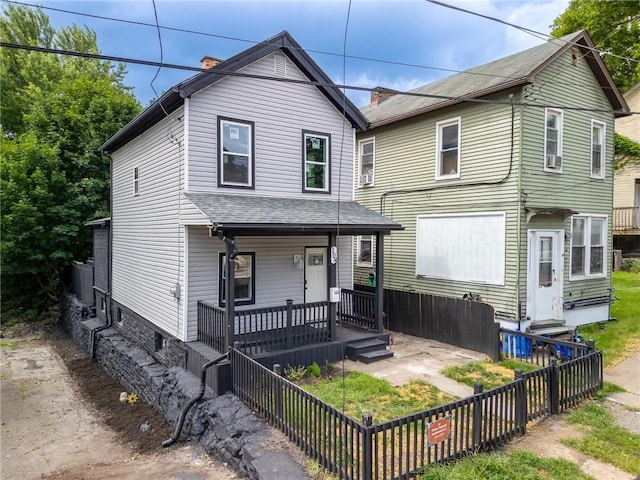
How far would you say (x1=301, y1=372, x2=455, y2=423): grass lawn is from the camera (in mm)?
6805

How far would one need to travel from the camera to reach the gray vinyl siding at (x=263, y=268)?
966 cm

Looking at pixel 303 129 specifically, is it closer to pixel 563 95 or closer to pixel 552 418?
pixel 563 95

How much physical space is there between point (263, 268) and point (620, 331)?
10.5m

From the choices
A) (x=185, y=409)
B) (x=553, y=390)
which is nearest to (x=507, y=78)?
(x=553, y=390)

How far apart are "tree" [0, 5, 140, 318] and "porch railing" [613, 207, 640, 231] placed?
25783 mm

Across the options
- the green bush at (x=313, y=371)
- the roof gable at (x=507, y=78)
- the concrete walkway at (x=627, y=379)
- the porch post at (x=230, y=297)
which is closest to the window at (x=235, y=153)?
the porch post at (x=230, y=297)

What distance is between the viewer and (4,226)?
16812 millimetres

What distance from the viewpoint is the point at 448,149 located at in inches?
514

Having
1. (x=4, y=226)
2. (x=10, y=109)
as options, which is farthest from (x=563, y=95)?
(x=10, y=109)

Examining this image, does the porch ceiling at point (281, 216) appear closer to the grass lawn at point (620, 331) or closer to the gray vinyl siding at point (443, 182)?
the gray vinyl siding at point (443, 182)

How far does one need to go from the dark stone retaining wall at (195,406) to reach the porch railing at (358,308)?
424 cm

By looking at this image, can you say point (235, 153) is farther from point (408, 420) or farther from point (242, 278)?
point (408, 420)

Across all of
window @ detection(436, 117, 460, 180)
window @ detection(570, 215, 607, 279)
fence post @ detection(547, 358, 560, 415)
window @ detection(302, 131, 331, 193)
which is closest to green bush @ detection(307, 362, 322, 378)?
fence post @ detection(547, 358, 560, 415)

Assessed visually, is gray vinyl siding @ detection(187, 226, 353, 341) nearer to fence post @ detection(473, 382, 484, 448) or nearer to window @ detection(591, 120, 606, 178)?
fence post @ detection(473, 382, 484, 448)
